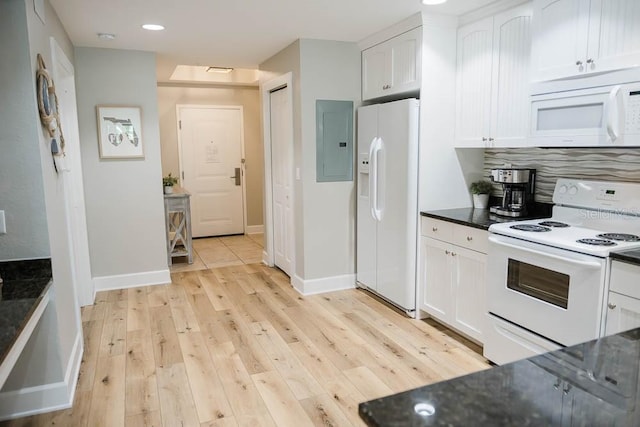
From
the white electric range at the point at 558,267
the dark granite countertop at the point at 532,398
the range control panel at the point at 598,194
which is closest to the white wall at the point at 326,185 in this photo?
the white electric range at the point at 558,267

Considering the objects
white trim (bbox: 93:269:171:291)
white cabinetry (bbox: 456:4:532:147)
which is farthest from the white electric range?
white trim (bbox: 93:269:171:291)

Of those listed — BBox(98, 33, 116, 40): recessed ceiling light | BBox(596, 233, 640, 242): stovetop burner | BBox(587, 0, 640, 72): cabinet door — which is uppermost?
BBox(98, 33, 116, 40): recessed ceiling light

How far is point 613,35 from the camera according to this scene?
Result: 2289 mm

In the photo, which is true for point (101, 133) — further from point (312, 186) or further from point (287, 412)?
point (287, 412)

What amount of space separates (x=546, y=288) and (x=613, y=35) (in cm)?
134

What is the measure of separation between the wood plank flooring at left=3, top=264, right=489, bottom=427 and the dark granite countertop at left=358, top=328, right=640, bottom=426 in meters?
1.49

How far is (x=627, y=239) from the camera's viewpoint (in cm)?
236

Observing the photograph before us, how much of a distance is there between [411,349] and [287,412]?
1081 millimetres

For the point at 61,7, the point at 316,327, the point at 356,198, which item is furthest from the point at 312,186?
the point at 61,7

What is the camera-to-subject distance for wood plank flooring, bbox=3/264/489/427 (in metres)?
2.40

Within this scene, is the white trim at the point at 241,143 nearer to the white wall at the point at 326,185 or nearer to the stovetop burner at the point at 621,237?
the white wall at the point at 326,185

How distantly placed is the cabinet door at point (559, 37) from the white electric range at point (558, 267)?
2.43ft

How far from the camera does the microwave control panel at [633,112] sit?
86.8 inches

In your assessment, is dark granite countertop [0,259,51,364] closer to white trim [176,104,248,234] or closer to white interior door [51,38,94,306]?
white interior door [51,38,94,306]
